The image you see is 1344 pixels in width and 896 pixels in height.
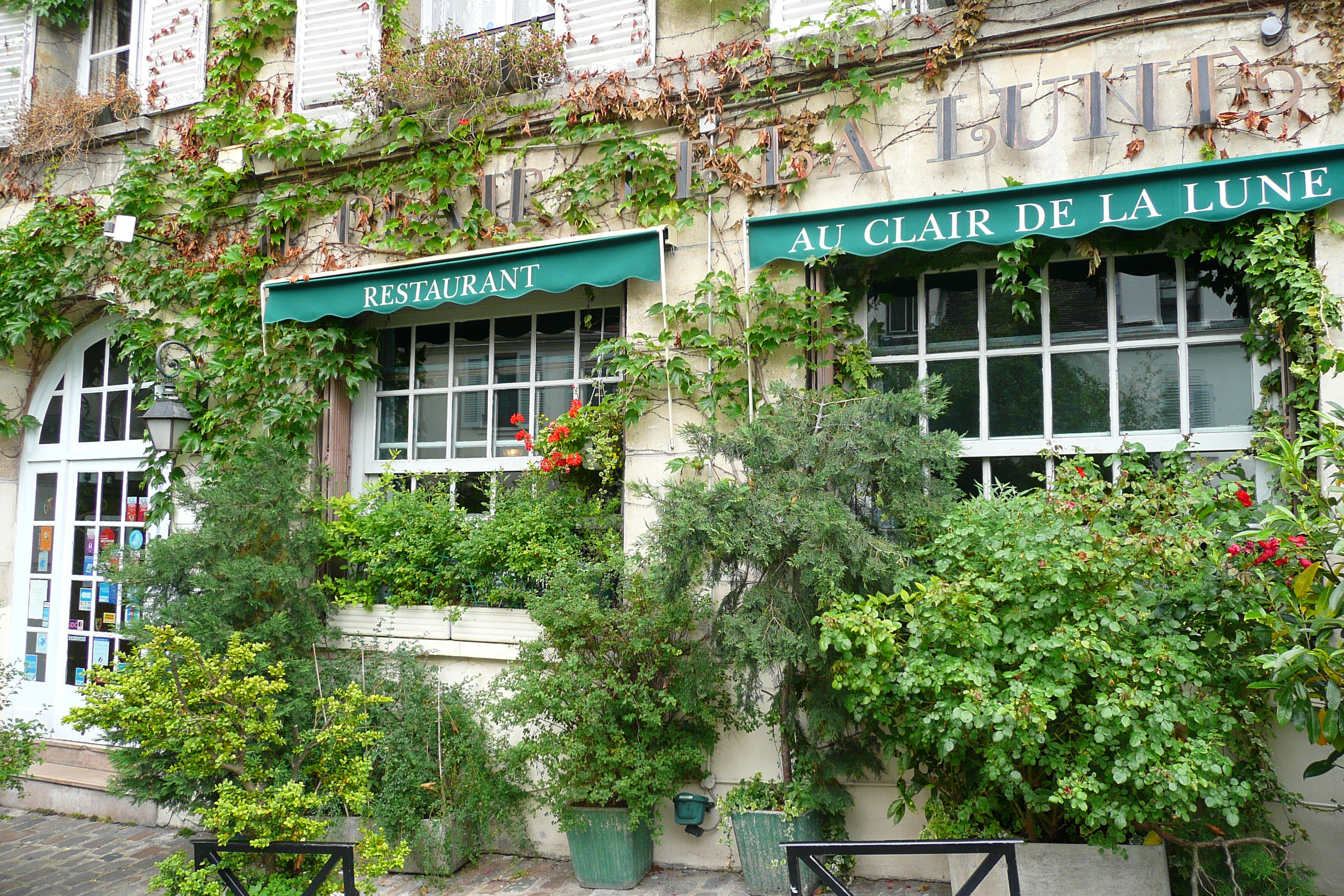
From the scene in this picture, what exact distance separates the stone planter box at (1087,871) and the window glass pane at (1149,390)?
2.02 meters

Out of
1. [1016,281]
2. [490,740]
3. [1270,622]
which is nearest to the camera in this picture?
[1270,622]

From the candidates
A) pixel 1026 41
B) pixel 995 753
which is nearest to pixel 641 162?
pixel 1026 41

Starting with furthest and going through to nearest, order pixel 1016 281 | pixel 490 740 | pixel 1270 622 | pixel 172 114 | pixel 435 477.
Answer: pixel 172 114 < pixel 435 477 < pixel 490 740 < pixel 1016 281 < pixel 1270 622

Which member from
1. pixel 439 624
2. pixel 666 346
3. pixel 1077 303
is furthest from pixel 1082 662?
pixel 439 624

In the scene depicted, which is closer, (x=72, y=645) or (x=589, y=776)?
(x=589, y=776)

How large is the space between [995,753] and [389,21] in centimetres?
595

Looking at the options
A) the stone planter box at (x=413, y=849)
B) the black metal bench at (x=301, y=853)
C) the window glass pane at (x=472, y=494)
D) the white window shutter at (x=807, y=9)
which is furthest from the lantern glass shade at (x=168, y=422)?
the white window shutter at (x=807, y=9)

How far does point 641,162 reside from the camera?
5305 mm

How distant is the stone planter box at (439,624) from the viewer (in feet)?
17.5

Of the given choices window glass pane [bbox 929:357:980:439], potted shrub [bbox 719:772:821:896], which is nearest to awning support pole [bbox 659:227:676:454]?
window glass pane [bbox 929:357:980:439]

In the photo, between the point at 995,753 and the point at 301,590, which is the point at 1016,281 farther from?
the point at 301,590

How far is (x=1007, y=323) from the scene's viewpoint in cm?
494

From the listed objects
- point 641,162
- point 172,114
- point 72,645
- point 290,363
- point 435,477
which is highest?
point 172,114

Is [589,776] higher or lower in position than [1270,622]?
lower
